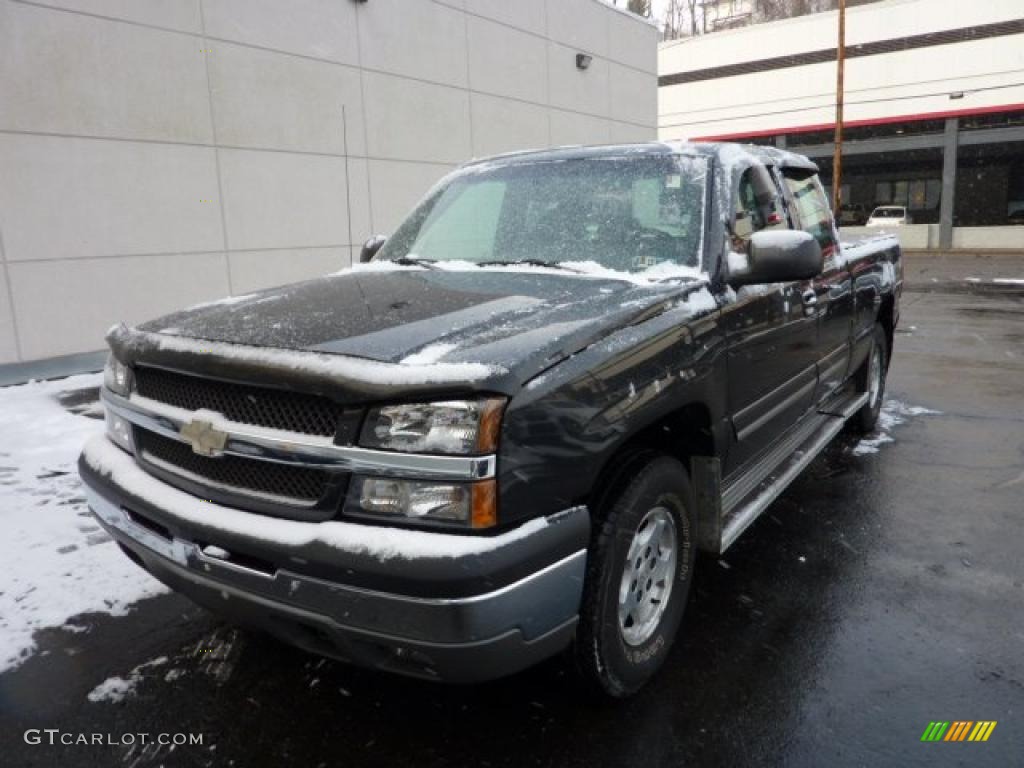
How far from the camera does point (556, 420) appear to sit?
6.95 feet

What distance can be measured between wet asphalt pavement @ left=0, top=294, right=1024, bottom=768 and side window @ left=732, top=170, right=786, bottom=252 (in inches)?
61.1

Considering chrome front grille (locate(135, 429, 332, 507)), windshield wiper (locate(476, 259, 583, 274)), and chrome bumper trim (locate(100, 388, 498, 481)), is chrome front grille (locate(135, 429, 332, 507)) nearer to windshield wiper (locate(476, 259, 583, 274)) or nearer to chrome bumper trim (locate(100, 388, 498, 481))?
chrome bumper trim (locate(100, 388, 498, 481))

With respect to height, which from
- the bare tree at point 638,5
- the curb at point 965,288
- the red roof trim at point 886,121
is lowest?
the curb at point 965,288

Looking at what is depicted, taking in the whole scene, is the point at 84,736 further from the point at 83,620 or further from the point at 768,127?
the point at 768,127

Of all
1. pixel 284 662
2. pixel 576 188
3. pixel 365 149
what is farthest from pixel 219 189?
pixel 284 662

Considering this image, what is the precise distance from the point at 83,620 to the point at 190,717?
976 mm

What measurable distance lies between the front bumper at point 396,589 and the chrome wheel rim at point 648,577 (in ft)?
1.33

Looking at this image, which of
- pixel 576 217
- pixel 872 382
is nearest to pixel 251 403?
pixel 576 217

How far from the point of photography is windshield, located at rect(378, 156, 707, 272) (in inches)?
127

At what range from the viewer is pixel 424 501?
201 cm

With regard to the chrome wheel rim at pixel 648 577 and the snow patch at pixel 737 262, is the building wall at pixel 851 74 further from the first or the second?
the chrome wheel rim at pixel 648 577

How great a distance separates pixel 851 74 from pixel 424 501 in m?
36.0

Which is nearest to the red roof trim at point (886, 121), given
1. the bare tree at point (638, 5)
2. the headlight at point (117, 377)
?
the bare tree at point (638, 5)

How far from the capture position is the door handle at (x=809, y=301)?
12.7 feet
